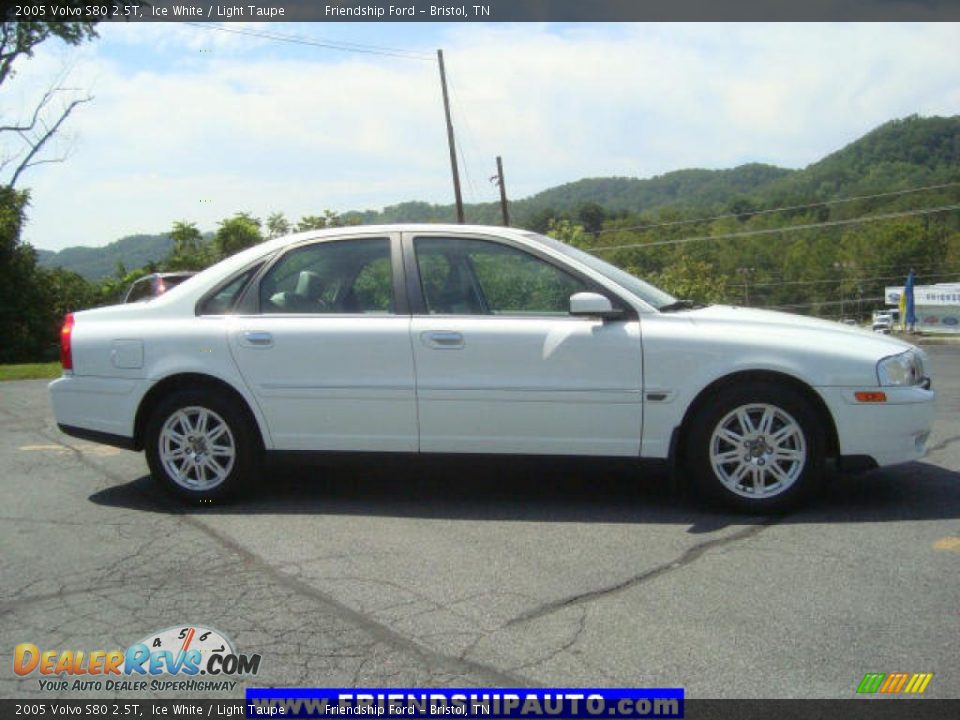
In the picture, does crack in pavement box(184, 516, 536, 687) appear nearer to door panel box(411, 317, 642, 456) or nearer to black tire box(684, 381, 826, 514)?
door panel box(411, 317, 642, 456)

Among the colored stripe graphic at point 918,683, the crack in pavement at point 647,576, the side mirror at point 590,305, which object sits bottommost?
the colored stripe graphic at point 918,683

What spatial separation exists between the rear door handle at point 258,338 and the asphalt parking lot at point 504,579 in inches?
38.1

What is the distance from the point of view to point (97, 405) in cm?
588

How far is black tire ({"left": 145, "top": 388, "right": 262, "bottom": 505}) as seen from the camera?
18.6 ft

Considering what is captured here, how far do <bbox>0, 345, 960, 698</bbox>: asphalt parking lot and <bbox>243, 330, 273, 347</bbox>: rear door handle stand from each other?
3.18 ft

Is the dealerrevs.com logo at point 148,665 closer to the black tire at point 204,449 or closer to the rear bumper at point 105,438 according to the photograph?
the black tire at point 204,449

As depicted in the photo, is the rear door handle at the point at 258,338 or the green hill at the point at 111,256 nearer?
the rear door handle at the point at 258,338

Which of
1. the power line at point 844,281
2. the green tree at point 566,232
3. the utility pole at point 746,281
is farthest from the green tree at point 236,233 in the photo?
the power line at point 844,281

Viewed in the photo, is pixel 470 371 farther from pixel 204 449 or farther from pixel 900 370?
pixel 900 370

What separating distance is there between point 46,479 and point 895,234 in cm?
8460

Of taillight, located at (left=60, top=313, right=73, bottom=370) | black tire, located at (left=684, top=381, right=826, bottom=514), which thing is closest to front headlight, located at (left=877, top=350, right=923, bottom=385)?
black tire, located at (left=684, top=381, right=826, bottom=514)

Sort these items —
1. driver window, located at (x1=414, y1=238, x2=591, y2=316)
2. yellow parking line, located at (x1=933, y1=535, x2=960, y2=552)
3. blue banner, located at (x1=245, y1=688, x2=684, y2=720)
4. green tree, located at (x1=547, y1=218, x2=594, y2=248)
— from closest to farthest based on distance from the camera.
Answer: blue banner, located at (x1=245, y1=688, x2=684, y2=720) → yellow parking line, located at (x1=933, y1=535, x2=960, y2=552) → driver window, located at (x1=414, y1=238, x2=591, y2=316) → green tree, located at (x1=547, y1=218, x2=594, y2=248)

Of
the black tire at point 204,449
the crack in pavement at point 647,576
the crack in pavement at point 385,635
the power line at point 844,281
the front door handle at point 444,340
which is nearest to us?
the crack in pavement at point 385,635

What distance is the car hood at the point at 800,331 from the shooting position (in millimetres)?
5230
